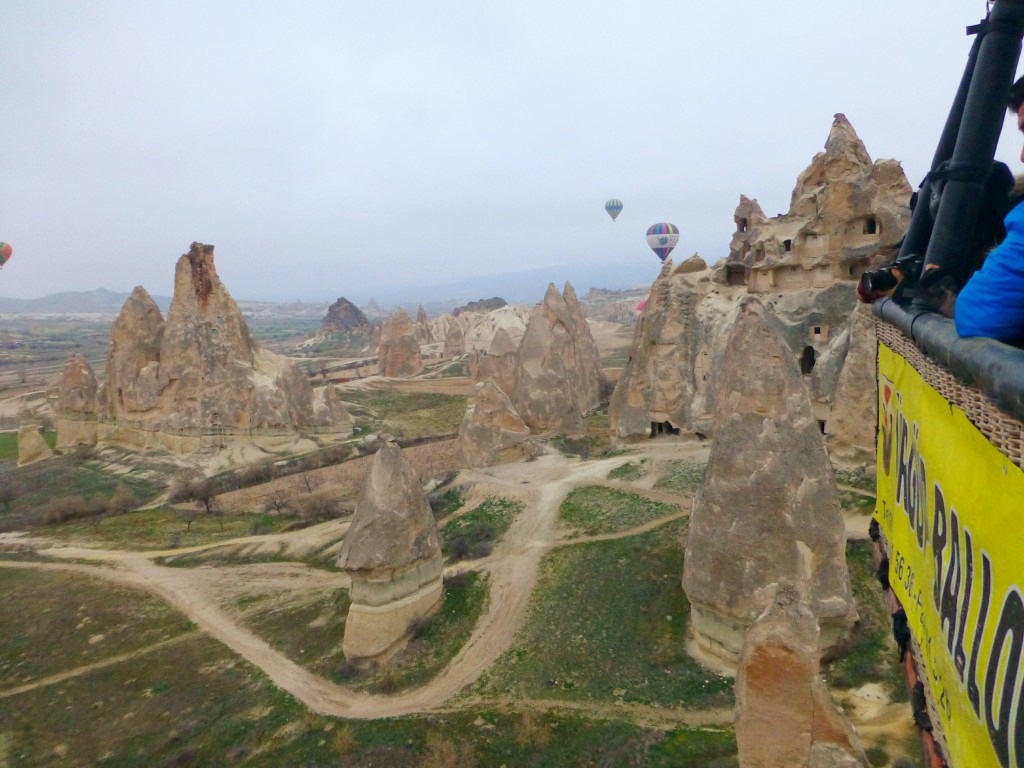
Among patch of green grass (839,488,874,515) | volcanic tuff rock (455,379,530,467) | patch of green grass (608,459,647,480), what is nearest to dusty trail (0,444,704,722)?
patch of green grass (608,459,647,480)

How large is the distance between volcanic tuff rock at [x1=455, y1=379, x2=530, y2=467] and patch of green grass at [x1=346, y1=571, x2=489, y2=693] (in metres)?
8.93

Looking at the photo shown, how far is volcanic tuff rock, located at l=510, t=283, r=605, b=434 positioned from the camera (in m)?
29.0

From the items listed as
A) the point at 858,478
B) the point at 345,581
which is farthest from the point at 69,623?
the point at 858,478

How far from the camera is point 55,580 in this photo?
18.1m

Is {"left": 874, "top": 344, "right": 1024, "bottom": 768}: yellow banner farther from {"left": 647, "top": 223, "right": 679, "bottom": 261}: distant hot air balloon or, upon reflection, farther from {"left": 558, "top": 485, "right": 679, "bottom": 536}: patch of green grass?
{"left": 647, "top": 223, "right": 679, "bottom": 261}: distant hot air balloon

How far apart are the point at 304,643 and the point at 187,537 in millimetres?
9926

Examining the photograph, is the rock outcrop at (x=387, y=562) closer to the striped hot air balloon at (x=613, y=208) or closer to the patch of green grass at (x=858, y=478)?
the patch of green grass at (x=858, y=478)

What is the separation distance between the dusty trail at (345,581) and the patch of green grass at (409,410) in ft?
48.0

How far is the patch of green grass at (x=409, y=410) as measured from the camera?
3644 cm

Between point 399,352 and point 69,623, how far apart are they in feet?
129

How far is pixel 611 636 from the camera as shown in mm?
11648

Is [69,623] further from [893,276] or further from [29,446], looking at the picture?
[29,446]

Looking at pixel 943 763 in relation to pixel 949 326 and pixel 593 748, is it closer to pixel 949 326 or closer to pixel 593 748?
pixel 949 326

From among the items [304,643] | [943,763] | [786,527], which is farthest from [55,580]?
[943,763]
